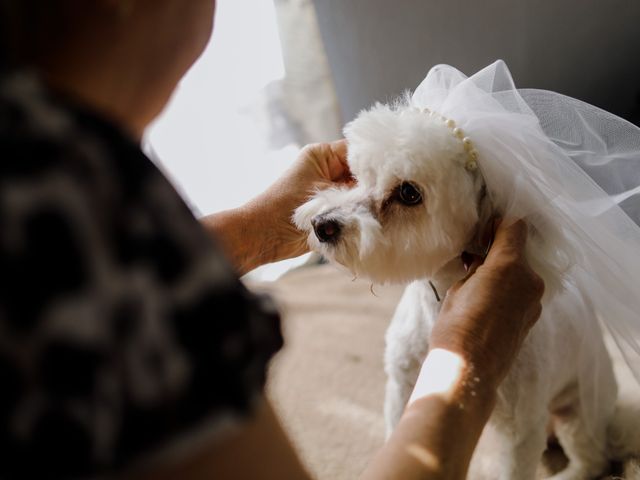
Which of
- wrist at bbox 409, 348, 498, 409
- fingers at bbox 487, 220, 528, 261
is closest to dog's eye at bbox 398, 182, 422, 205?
fingers at bbox 487, 220, 528, 261

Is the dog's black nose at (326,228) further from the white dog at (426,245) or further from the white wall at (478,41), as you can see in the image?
the white wall at (478,41)

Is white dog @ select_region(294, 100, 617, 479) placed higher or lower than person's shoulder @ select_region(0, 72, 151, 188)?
lower

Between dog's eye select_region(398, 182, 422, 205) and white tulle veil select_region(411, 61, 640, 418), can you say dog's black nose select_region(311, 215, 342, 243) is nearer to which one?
dog's eye select_region(398, 182, 422, 205)

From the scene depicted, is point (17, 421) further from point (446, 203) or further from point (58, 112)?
point (446, 203)

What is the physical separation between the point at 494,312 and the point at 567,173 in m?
0.25

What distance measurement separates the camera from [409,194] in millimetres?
808

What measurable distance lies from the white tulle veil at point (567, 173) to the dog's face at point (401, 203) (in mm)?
42

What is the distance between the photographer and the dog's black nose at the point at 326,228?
2.69 ft

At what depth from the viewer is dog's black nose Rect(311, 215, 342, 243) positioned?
0.82m

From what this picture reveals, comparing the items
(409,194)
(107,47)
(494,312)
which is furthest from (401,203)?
(107,47)

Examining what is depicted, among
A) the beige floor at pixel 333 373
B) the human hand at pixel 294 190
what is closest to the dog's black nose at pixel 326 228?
the human hand at pixel 294 190

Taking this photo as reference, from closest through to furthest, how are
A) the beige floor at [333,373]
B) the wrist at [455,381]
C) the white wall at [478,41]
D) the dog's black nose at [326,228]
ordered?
the wrist at [455,381] → the dog's black nose at [326,228] → the beige floor at [333,373] → the white wall at [478,41]

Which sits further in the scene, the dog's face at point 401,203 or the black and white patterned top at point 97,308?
the dog's face at point 401,203

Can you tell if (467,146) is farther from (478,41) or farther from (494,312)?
(478,41)
